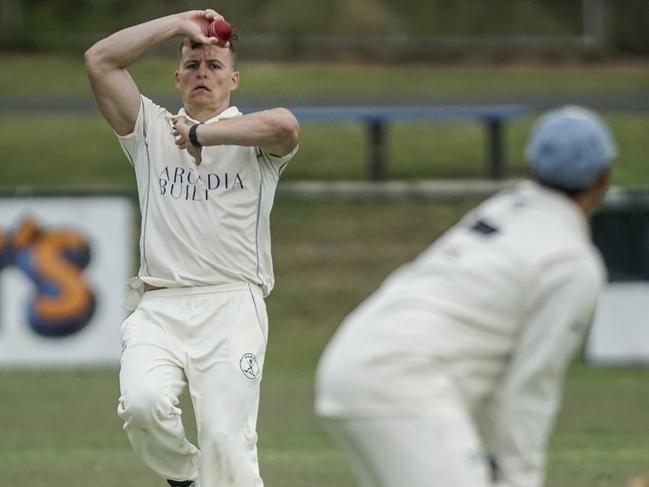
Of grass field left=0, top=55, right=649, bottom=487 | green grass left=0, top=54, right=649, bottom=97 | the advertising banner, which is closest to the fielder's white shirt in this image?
grass field left=0, top=55, right=649, bottom=487

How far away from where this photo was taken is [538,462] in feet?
14.7

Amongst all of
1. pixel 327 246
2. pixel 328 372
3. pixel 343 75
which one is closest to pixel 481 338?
pixel 328 372

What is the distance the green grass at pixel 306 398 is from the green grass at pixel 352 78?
11.4 m

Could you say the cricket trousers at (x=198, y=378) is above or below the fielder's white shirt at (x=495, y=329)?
below

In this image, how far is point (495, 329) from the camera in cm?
450

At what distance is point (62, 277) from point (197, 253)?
29.9 ft

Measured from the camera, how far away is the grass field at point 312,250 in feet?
34.3

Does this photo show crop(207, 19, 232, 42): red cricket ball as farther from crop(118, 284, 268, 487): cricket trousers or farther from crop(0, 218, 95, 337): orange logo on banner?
crop(0, 218, 95, 337): orange logo on banner

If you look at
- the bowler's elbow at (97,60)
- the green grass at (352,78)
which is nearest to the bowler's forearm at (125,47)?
the bowler's elbow at (97,60)

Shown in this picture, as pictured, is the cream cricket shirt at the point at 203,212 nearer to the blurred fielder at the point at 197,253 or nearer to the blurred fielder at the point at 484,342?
the blurred fielder at the point at 197,253

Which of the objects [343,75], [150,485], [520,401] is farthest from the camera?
[343,75]

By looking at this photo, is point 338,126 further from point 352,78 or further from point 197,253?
point 197,253

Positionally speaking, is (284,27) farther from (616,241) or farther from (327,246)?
(616,241)

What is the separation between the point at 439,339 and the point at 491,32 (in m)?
30.8
